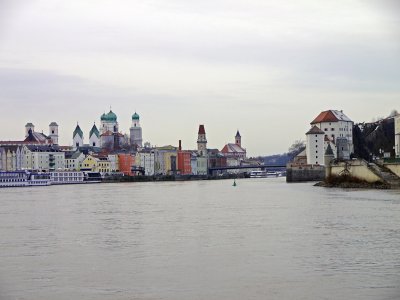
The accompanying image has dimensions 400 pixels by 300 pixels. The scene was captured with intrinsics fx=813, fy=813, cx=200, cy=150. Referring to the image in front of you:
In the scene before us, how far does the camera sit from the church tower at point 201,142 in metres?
102

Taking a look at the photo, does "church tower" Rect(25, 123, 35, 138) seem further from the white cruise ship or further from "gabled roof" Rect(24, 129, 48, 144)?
the white cruise ship

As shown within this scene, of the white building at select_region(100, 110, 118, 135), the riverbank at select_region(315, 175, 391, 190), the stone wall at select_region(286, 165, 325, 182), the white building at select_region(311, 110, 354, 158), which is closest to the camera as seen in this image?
the riverbank at select_region(315, 175, 391, 190)

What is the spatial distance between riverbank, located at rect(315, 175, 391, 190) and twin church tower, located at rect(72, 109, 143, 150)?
198 ft

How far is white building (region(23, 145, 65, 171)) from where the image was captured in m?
85.9

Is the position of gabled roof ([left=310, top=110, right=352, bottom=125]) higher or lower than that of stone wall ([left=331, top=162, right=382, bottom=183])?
higher

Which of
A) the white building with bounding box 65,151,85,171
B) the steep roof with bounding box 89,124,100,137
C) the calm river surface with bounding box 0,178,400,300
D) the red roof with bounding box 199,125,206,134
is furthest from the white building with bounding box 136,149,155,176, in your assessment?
the calm river surface with bounding box 0,178,400,300

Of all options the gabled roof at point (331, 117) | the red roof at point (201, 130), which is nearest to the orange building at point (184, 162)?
the red roof at point (201, 130)

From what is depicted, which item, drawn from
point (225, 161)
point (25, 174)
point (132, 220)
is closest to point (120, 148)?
point (225, 161)

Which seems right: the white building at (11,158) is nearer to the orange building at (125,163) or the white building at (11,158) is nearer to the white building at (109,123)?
the orange building at (125,163)

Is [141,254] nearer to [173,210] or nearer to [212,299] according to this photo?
[212,299]

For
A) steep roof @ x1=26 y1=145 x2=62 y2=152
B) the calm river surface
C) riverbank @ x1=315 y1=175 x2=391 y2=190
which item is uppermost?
steep roof @ x1=26 y1=145 x2=62 y2=152

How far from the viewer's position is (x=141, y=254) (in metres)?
14.2

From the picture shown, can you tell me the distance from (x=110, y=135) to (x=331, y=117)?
4397 centimetres

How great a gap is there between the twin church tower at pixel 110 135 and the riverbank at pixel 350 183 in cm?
6048
